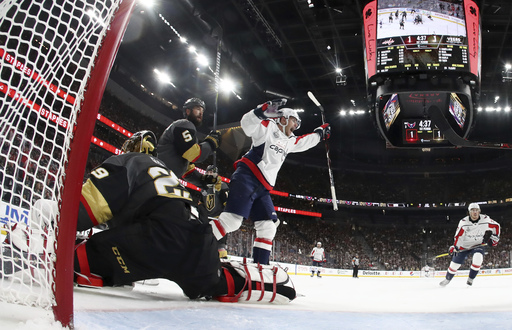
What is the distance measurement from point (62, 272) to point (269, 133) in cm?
257

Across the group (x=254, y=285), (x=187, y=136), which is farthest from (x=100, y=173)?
(x=187, y=136)

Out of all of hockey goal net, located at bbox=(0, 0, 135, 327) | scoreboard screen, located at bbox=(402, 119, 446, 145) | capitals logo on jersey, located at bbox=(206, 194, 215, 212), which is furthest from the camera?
scoreboard screen, located at bbox=(402, 119, 446, 145)

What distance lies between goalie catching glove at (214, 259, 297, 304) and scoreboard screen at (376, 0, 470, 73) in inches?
195

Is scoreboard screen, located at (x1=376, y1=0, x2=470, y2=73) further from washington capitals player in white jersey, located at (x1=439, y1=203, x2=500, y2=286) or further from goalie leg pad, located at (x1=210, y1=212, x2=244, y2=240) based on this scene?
goalie leg pad, located at (x1=210, y1=212, x2=244, y2=240)

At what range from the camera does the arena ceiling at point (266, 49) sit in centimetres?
1006

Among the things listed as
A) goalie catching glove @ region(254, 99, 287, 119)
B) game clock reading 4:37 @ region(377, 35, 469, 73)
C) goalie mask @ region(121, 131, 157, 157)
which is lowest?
goalie mask @ region(121, 131, 157, 157)

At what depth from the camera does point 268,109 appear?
3246 mm

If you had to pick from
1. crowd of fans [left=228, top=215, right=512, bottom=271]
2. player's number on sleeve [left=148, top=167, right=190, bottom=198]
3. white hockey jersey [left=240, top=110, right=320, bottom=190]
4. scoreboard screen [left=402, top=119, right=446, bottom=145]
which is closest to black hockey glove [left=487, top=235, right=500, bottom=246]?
scoreboard screen [left=402, top=119, right=446, bottom=145]

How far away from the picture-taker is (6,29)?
42.5 inches

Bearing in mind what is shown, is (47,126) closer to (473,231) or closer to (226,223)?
(226,223)

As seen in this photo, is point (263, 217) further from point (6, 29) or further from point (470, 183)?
point (470, 183)

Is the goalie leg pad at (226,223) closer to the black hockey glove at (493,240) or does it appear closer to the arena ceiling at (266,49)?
the black hockey glove at (493,240)

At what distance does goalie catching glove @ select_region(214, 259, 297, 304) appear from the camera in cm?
185

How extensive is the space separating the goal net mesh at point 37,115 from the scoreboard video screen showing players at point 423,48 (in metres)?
5.75
